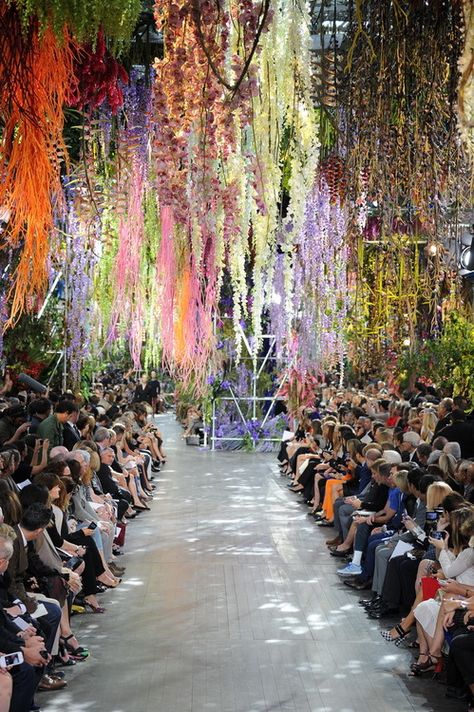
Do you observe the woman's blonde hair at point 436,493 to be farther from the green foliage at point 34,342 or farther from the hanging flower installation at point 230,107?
the green foliage at point 34,342

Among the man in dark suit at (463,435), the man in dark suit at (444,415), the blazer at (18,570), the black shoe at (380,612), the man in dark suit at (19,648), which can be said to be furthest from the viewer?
the man in dark suit at (444,415)

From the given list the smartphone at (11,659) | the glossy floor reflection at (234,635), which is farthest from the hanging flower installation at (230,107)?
the glossy floor reflection at (234,635)

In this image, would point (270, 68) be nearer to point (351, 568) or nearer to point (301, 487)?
point (351, 568)

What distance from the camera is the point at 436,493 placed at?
21.7ft

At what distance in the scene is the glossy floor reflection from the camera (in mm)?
5395

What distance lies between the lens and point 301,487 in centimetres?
1315

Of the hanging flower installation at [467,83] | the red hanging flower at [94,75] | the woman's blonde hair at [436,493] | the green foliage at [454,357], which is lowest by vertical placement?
the woman's blonde hair at [436,493]

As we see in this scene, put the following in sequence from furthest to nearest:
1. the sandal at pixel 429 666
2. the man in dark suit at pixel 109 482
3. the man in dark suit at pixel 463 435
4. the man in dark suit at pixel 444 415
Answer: the man in dark suit at pixel 444 415, the man in dark suit at pixel 463 435, the man in dark suit at pixel 109 482, the sandal at pixel 429 666

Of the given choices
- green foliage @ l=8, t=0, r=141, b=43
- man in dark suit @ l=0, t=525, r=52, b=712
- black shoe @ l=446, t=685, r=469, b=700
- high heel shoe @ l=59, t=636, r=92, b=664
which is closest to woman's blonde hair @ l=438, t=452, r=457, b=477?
black shoe @ l=446, t=685, r=469, b=700

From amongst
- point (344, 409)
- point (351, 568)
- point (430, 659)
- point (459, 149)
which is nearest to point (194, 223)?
point (459, 149)

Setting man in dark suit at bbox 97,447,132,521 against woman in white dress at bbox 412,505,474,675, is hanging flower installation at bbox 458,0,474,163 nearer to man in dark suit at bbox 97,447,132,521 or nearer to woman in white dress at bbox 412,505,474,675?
woman in white dress at bbox 412,505,474,675

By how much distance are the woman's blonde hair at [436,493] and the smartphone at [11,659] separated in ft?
9.80

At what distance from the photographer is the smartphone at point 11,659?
4.40 meters

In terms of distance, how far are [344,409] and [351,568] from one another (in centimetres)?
560
